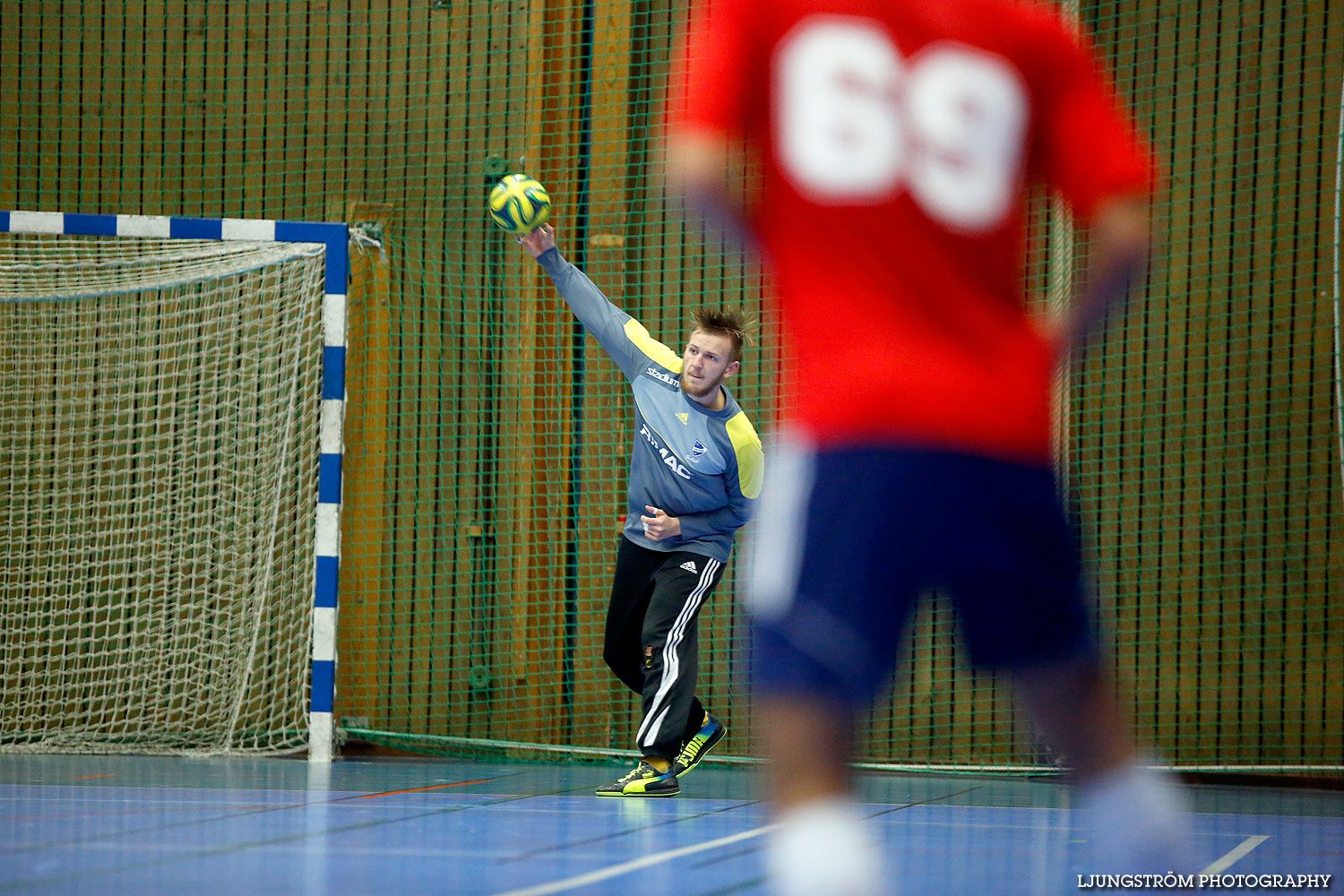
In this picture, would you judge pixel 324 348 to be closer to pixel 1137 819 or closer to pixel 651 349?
pixel 651 349

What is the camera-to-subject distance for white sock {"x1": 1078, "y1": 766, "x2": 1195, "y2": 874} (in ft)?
6.39

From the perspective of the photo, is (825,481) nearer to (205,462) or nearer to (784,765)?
(784,765)

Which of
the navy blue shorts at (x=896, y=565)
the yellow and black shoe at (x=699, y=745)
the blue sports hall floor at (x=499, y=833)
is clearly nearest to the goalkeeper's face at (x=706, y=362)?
the yellow and black shoe at (x=699, y=745)

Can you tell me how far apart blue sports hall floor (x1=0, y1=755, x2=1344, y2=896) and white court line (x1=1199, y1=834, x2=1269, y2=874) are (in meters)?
0.01

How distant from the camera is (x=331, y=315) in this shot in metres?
6.75

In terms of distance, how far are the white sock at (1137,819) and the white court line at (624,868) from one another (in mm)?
871

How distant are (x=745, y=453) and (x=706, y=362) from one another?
43cm

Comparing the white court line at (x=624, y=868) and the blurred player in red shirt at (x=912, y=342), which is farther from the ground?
the blurred player in red shirt at (x=912, y=342)

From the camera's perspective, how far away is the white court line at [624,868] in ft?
10.2

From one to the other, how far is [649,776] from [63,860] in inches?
96.9

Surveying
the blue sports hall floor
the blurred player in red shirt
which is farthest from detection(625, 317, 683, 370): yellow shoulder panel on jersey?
the blurred player in red shirt

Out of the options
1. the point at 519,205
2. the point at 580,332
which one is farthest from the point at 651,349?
the point at 580,332

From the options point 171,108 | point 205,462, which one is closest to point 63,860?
point 205,462

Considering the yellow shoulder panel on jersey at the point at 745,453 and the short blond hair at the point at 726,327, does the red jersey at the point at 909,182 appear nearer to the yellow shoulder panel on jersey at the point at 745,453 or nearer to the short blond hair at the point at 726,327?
the short blond hair at the point at 726,327
